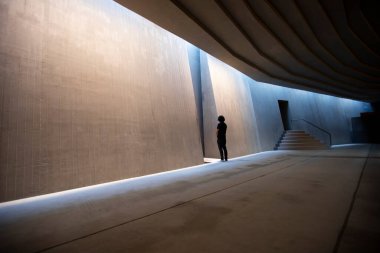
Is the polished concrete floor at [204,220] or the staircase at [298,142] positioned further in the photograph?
the staircase at [298,142]

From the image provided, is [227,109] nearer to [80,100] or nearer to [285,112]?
[80,100]

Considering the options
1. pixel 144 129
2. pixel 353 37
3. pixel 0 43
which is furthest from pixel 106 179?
pixel 353 37

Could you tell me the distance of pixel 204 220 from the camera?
1726 millimetres

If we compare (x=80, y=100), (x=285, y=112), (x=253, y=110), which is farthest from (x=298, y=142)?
(x=80, y=100)

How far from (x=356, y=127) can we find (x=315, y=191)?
1979 centimetres

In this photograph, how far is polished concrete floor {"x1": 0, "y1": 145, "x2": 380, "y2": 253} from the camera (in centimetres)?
132

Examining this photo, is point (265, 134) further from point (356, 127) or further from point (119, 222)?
point (356, 127)

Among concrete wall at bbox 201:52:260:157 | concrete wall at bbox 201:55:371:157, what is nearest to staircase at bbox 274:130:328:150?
concrete wall at bbox 201:55:371:157

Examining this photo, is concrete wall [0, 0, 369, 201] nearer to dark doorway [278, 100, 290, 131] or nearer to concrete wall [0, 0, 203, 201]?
concrete wall [0, 0, 203, 201]

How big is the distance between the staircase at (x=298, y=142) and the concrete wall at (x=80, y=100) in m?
7.18

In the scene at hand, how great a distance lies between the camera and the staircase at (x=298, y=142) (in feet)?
32.9

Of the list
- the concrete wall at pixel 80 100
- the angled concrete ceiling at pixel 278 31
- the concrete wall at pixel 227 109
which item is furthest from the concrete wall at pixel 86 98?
the concrete wall at pixel 227 109

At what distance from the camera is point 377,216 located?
1.65 m

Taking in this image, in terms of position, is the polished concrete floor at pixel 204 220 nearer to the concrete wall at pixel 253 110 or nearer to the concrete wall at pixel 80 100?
the concrete wall at pixel 80 100
